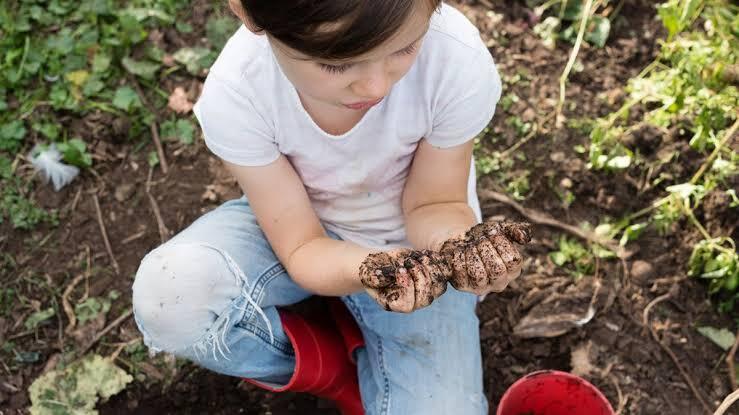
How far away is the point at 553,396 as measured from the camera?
6.07ft

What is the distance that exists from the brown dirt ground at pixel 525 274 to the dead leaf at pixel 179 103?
0.06 m

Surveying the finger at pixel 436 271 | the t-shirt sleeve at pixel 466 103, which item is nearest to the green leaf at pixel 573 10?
the t-shirt sleeve at pixel 466 103

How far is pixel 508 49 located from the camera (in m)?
2.53

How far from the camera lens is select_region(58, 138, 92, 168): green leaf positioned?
233 centimetres

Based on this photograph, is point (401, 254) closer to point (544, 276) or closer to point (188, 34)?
point (544, 276)

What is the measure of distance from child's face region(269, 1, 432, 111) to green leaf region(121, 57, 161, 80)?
1368 mm

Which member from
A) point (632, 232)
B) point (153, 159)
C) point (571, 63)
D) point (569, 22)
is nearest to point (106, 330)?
point (153, 159)

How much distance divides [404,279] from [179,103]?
1490 mm

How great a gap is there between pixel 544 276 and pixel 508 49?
85cm

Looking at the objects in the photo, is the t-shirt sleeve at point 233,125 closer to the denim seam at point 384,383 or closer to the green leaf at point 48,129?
the denim seam at point 384,383

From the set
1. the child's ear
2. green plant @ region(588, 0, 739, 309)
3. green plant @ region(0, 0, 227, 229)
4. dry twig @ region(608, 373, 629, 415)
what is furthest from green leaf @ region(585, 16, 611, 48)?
the child's ear

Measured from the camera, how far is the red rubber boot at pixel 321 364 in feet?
5.66

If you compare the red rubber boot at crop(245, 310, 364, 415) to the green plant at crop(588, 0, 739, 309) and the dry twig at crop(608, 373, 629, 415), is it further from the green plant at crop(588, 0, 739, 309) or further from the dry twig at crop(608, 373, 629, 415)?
the green plant at crop(588, 0, 739, 309)

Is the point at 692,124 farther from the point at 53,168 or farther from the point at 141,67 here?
the point at 53,168
